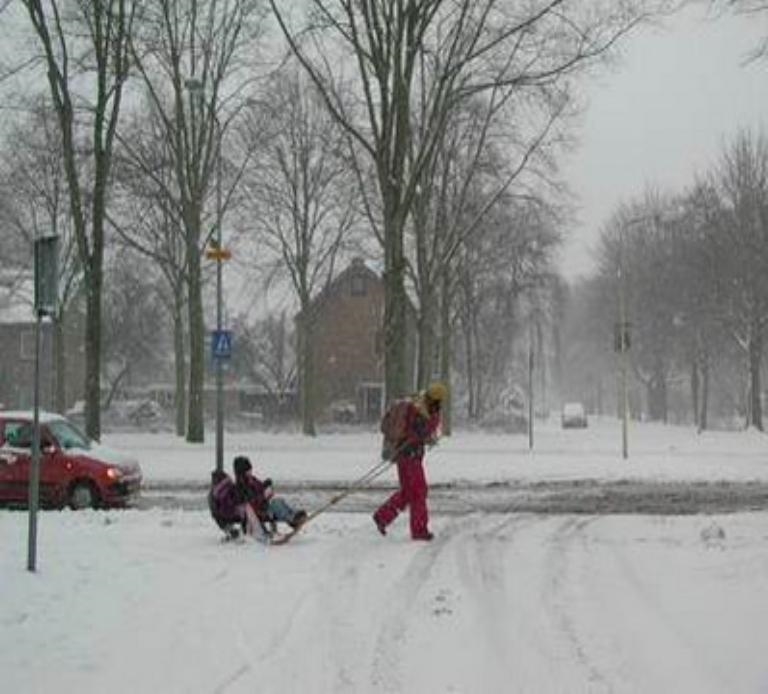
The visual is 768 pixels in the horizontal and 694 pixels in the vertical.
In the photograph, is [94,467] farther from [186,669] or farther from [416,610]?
[186,669]

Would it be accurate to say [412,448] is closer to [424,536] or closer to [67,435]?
[424,536]

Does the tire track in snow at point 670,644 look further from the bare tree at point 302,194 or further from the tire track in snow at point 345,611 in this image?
the bare tree at point 302,194

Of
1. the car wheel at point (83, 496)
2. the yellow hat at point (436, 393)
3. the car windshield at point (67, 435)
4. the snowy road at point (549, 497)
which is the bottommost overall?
the snowy road at point (549, 497)

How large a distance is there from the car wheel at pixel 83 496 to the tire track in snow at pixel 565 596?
24.3 ft

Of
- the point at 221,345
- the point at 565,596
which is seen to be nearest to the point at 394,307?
the point at 221,345

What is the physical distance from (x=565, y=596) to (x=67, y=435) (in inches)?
484

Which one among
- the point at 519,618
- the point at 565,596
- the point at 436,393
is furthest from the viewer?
the point at 436,393

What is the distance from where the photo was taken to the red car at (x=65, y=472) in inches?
805

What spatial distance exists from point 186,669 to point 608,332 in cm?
7833

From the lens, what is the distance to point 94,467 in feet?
67.3

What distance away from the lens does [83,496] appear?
2044cm

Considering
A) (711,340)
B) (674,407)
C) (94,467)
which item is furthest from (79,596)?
(674,407)

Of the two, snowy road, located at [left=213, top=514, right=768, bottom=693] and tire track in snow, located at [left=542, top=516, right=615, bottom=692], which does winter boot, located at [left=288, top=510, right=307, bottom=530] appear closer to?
snowy road, located at [left=213, top=514, right=768, bottom=693]

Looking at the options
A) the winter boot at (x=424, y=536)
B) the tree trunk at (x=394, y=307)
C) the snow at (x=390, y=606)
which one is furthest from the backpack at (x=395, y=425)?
the tree trunk at (x=394, y=307)
